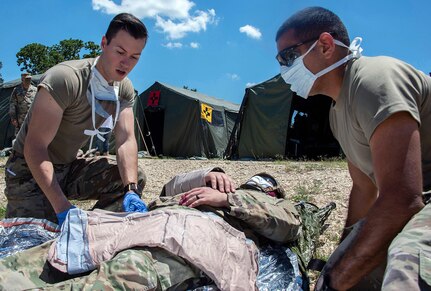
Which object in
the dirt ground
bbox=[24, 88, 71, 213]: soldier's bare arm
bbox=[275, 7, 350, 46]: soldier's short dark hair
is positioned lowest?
the dirt ground

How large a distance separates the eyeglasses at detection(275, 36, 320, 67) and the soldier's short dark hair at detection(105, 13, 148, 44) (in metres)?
1.21

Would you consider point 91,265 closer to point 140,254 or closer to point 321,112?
point 140,254

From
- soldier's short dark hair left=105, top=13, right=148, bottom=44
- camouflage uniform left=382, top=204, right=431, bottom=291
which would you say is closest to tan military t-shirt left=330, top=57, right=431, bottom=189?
camouflage uniform left=382, top=204, right=431, bottom=291

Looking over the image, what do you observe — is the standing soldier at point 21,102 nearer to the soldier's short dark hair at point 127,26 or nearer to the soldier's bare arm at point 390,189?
the soldier's short dark hair at point 127,26

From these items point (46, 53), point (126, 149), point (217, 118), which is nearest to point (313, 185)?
point (126, 149)

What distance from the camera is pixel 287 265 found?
8.38 ft

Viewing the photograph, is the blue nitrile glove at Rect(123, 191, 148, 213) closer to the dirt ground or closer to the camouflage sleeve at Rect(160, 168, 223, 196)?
the camouflage sleeve at Rect(160, 168, 223, 196)

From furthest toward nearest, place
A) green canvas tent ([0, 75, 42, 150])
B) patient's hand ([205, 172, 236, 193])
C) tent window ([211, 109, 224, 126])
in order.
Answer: tent window ([211, 109, 224, 126]) → green canvas tent ([0, 75, 42, 150]) → patient's hand ([205, 172, 236, 193])

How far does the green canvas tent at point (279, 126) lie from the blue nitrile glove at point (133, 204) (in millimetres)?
9799

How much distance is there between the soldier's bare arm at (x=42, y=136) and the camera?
9.50ft

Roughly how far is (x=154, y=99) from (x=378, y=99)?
15.4 m

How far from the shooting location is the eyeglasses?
2.35 m

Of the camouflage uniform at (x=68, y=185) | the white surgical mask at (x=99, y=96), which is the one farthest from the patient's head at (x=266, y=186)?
the white surgical mask at (x=99, y=96)

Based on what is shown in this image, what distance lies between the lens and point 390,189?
66.4 inches
